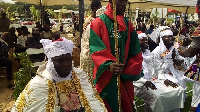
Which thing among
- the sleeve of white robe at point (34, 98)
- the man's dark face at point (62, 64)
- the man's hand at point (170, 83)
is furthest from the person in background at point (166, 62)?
the sleeve of white robe at point (34, 98)

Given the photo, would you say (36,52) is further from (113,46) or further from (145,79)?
(113,46)

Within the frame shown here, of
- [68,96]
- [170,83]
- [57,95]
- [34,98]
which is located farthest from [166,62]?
[34,98]

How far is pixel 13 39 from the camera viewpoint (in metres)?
8.61

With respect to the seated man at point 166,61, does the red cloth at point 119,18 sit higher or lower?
higher

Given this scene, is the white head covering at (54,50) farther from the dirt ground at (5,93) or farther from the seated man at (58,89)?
the dirt ground at (5,93)

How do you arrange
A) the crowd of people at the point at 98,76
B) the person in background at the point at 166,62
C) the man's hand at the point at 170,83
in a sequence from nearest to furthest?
the crowd of people at the point at 98,76 → the man's hand at the point at 170,83 → the person in background at the point at 166,62

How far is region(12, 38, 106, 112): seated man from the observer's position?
2.50 meters

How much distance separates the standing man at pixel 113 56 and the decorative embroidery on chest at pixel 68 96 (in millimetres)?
421

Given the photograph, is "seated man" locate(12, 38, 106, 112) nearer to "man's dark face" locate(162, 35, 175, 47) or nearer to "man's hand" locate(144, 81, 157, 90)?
A: "man's hand" locate(144, 81, 157, 90)

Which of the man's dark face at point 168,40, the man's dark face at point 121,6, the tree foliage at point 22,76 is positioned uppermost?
the man's dark face at point 121,6

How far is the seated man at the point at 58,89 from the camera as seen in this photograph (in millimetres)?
2499

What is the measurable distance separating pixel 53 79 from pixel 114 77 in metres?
0.85

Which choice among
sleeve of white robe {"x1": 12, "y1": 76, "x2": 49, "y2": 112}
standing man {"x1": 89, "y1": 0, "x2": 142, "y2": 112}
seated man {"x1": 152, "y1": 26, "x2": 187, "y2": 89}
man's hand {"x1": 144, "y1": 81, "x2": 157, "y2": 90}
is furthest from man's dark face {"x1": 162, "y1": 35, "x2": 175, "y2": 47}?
sleeve of white robe {"x1": 12, "y1": 76, "x2": 49, "y2": 112}

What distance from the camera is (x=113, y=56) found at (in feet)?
9.75
